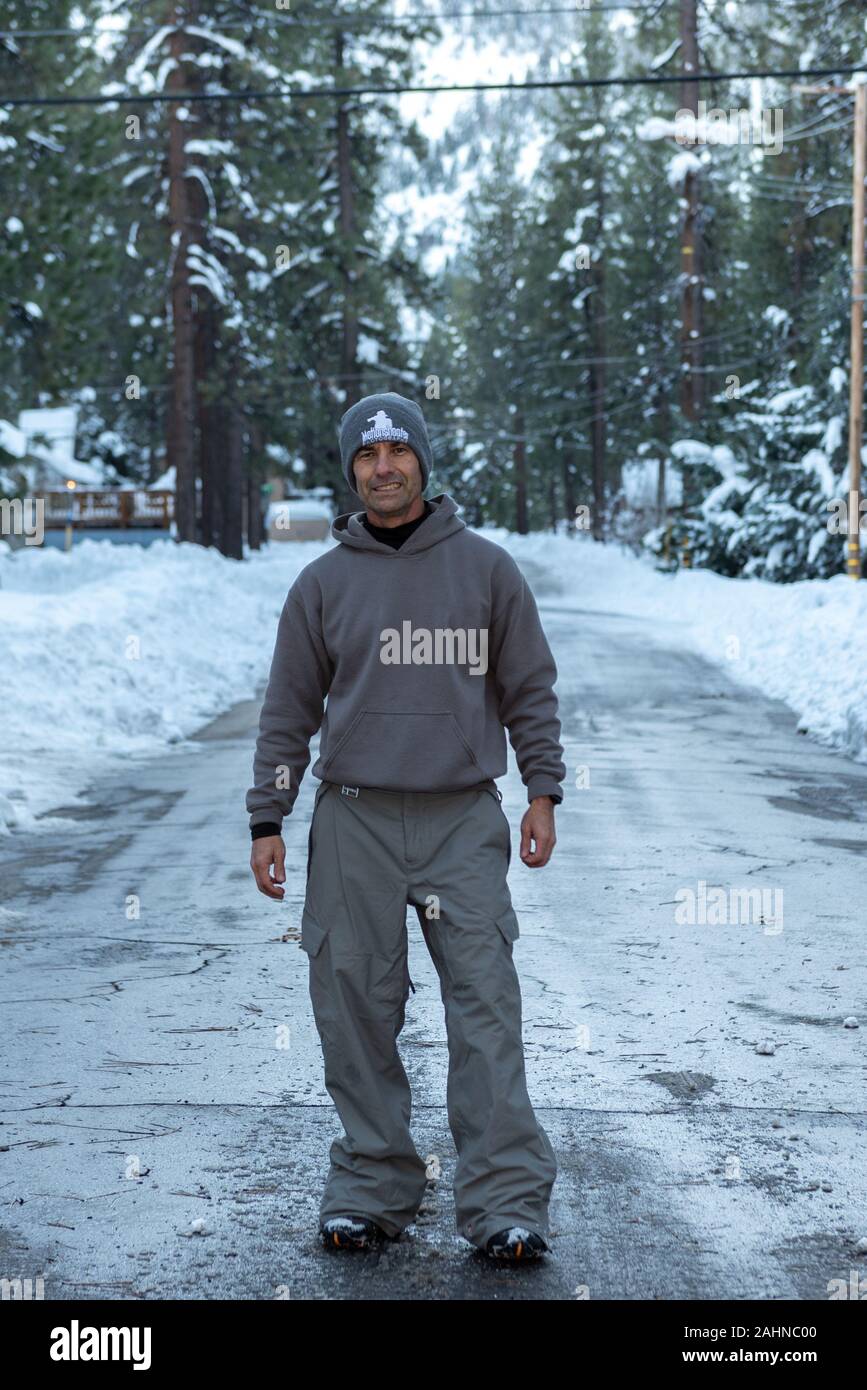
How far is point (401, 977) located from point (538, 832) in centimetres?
49

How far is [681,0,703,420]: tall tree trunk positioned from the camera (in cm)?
3991

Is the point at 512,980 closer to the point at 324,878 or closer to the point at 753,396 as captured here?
the point at 324,878

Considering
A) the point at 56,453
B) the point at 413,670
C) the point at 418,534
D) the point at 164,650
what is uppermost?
the point at 56,453

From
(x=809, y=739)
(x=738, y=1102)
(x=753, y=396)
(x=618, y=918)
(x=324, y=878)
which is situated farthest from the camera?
(x=753, y=396)

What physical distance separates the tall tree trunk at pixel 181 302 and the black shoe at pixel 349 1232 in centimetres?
3162

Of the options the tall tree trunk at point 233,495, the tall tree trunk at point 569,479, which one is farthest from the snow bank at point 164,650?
the tall tree trunk at point 569,479

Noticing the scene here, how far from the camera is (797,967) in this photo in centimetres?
724

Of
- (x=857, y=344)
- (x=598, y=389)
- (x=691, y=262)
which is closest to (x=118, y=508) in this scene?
(x=691, y=262)

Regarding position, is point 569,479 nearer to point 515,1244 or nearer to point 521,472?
point 521,472

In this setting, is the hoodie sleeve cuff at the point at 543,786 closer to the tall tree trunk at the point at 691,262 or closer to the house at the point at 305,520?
the tall tree trunk at the point at 691,262

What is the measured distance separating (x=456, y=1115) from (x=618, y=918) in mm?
3935

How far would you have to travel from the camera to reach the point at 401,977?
14.4 ft

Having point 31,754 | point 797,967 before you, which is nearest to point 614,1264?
point 797,967

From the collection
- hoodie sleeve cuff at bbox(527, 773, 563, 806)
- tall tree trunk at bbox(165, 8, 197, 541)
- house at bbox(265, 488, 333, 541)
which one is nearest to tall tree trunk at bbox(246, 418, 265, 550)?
house at bbox(265, 488, 333, 541)
